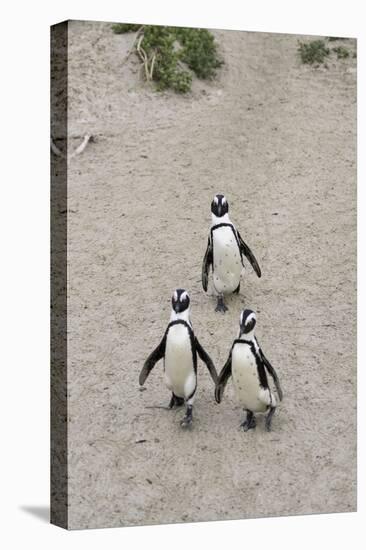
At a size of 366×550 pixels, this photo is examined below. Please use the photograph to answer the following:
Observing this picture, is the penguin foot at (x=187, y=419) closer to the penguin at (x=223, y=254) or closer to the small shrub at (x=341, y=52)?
the penguin at (x=223, y=254)

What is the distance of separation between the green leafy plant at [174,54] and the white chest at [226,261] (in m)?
1.29

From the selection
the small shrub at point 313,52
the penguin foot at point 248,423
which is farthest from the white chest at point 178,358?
the small shrub at point 313,52

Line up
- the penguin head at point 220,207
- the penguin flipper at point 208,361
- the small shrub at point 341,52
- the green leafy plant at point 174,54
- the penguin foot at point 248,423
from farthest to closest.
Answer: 1. the small shrub at point 341,52
2. the green leafy plant at point 174,54
3. the penguin head at point 220,207
4. the penguin foot at point 248,423
5. the penguin flipper at point 208,361

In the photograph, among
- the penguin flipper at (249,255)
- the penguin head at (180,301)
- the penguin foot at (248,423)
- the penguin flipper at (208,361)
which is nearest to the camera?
the penguin head at (180,301)

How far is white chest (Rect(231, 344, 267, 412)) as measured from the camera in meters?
4.98

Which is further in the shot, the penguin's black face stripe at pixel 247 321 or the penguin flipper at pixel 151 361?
the penguin flipper at pixel 151 361

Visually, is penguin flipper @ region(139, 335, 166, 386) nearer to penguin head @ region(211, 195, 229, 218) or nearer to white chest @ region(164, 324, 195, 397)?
white chest @ region(164, 324, 195, 397)

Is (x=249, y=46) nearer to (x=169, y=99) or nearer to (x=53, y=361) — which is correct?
(x=169, y=99)

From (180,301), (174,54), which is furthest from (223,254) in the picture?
(174,54)

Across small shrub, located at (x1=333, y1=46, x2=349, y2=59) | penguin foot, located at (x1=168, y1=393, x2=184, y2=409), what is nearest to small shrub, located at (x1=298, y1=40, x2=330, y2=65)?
small shrub, located at (x1=333, y1=46, x2=349, y2=59)

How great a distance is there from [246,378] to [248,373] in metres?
0.03

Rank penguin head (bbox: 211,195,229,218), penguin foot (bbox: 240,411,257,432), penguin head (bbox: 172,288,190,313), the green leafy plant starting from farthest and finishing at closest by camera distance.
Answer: the green leafy plant → penguin head (bbox: 211,195,229,218) → penguin foot (bbox: 240,411,257,432) → penguin head (bbox: 172,288,190,313)

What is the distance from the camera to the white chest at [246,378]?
4984 millimetres

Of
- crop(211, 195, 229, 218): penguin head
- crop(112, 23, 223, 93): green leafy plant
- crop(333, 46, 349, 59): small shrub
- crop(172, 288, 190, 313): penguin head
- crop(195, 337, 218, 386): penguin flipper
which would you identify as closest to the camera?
crop(172, 288, 190, 313): penguin head
